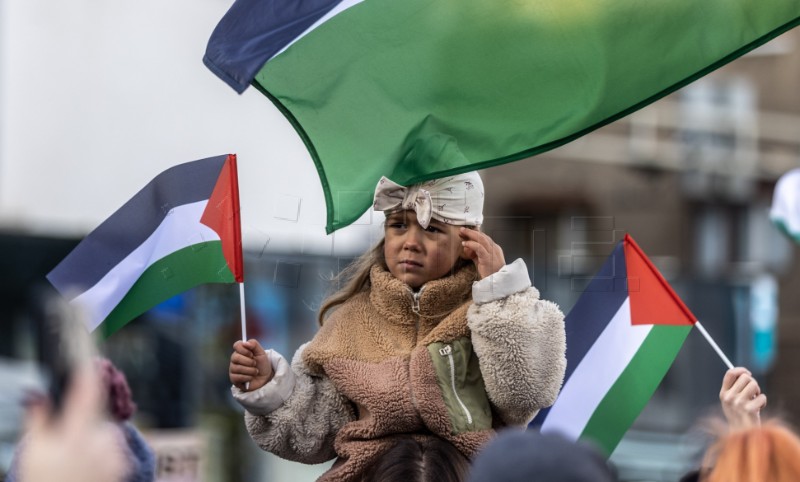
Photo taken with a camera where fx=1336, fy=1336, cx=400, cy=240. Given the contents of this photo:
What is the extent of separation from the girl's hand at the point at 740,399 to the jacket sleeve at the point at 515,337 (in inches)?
13.0

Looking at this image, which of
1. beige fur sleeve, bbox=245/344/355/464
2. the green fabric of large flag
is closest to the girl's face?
the green fabric of large flag

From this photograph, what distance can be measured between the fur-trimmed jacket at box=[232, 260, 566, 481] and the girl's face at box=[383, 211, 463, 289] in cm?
3

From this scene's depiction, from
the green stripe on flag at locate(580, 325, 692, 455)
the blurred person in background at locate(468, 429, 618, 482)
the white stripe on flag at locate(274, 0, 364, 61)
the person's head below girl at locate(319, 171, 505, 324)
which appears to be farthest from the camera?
the green stripe on flag at locate(580, 325, 692, 455)

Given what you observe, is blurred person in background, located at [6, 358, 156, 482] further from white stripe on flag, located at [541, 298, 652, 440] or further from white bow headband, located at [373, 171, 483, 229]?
white stripe on flag, located at [541, 298, 652, 440]

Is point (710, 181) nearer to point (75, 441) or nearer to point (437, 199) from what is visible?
point (437, 199)

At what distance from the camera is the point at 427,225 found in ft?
8.99

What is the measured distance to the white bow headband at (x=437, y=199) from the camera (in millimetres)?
2770

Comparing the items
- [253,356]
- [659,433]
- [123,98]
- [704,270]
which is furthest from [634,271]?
[704,270]

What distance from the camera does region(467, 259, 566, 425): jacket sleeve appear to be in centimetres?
258

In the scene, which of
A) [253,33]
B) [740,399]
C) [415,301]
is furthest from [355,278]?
[740,399]

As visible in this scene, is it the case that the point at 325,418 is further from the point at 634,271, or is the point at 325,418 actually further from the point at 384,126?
the point at 634,271

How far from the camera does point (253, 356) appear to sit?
2.70 m

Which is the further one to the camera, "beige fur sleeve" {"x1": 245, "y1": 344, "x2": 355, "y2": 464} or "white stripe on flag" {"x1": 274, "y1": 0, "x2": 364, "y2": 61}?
"white stripe on flag" {"x1": 274, "y1": 0, "x2": 364, "y2": 61}

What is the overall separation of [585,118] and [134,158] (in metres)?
3.06
